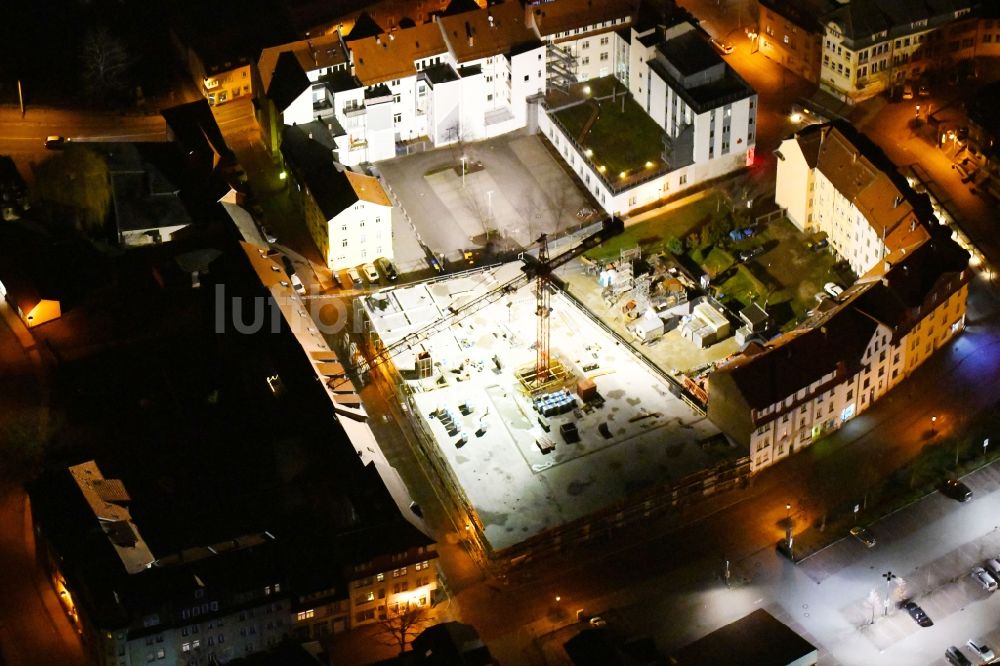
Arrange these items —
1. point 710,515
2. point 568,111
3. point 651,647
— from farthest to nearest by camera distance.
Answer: point 568,111 → point 710,515 → point 651,647

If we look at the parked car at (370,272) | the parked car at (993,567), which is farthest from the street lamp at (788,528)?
the parked car at (370,272)

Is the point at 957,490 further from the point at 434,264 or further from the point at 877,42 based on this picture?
the point at 877,42

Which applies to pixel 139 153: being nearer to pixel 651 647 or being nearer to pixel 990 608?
pixel 651 647

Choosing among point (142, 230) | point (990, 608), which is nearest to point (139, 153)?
point (142, 230)

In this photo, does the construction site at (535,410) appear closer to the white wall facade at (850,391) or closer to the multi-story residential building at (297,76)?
the white wall facade at (850,391)

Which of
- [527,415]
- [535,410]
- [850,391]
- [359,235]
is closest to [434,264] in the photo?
[359,235]

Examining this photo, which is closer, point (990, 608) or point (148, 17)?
point (990, 608)
